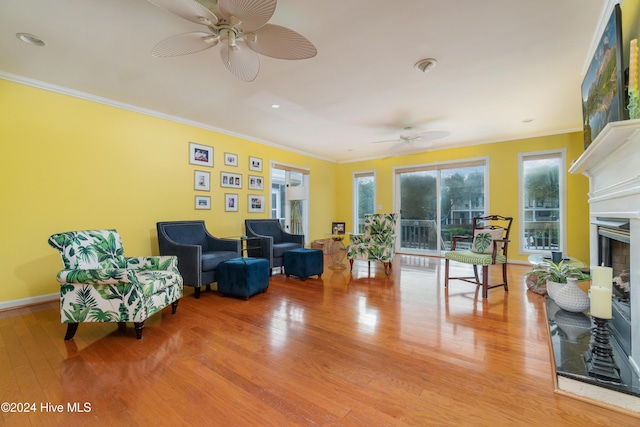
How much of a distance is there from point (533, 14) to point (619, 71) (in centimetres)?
80

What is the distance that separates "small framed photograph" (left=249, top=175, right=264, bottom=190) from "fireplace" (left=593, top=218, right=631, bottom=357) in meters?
4.84

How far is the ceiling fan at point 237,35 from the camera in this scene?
1.56 meters

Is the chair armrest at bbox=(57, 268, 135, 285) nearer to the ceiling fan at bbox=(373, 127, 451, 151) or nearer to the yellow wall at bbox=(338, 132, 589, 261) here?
the ceiling fan at bbox=(373, 127, 451, 151)

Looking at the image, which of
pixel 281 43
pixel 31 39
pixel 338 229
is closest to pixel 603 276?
pixel 281 43

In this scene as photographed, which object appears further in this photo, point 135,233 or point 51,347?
point 135,233

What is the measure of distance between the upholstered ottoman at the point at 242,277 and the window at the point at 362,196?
4.42 meters

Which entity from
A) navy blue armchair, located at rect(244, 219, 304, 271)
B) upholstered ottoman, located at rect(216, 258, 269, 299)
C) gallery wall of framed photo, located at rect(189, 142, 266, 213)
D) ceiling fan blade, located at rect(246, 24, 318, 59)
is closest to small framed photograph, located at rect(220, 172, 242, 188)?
gallery wall of framed photo, located at rect(189, 142, 266, 213)

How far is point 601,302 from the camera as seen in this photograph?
1.58 meters

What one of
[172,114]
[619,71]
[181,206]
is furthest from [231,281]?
[619,71]

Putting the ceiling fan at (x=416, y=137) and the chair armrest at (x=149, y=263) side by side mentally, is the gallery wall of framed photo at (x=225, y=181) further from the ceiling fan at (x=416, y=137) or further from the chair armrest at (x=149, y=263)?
the ceiling fan at (x=416, y=137)

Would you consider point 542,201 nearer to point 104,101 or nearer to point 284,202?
point 284,202

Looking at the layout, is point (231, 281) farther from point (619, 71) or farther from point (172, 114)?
point (619, 71)

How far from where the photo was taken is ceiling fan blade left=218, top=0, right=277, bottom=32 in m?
1.53

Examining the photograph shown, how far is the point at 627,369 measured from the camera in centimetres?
149
